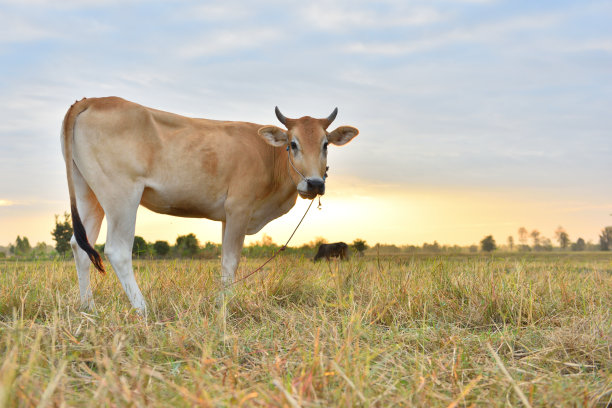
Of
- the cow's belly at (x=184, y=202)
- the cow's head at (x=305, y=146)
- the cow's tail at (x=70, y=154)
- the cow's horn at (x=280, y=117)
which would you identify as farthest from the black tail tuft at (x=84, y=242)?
the cow's horn at (x=280, y=117)

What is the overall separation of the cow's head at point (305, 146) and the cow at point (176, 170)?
1 centimetres

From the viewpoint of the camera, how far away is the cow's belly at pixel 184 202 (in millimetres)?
5867

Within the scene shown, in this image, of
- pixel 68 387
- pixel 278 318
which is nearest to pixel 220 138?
pixel 278 318

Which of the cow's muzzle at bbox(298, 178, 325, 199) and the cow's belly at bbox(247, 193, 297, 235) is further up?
the cow's muzzle at bbox(298, 178, 325, 199)

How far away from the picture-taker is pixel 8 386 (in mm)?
2029

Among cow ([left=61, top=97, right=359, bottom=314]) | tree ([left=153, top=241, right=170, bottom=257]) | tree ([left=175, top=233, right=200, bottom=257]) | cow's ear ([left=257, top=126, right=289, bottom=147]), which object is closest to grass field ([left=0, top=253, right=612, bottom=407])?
cow ([left=61, top=97, right=359, bottom=314])

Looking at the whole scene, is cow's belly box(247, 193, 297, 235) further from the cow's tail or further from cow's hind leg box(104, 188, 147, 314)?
the cow's tail

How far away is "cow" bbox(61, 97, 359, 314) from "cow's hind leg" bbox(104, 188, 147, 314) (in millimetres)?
10

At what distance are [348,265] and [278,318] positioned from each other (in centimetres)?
196

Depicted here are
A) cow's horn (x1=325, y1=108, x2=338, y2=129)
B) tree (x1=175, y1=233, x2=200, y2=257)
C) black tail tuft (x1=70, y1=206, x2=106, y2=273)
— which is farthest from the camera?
tree (x1=175, y1=233, x2=200, y2=257)

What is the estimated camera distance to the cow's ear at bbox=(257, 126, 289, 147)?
6141mm

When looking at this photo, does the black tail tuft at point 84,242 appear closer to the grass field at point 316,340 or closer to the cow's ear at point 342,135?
the grass field at point 316,340

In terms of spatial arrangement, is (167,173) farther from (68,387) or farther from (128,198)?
(68,387)

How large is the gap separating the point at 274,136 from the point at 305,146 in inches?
16.4
